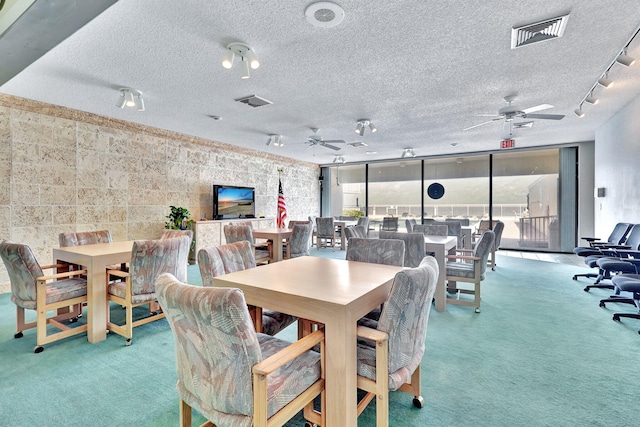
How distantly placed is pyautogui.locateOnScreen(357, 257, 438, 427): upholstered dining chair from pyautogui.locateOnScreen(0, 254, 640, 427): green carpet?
42cm

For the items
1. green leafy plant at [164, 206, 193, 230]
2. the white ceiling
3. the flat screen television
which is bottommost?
green leafy plant at [164, 206, 193, 230]

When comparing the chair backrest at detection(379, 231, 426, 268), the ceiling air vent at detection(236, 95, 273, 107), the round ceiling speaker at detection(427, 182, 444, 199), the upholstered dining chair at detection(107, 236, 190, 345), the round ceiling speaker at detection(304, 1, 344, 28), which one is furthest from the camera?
the round ceiling speaker at detection(427, 182, 444, 199)

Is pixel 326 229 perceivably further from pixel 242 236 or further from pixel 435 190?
pixel 242 236

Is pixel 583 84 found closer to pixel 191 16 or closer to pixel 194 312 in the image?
pixel 191 16

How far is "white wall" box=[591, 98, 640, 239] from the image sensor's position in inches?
164

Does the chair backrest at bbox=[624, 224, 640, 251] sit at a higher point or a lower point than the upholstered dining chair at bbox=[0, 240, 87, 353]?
higher

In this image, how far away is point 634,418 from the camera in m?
1.72

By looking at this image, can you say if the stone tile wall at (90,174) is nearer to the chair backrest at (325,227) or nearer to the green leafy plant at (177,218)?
the green leafy plant at (177,218)

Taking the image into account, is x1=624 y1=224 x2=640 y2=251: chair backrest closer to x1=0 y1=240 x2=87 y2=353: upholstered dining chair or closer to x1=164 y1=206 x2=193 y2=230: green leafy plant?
x1=0 y1=240 x2=87 y2=353: upholstered dining chair

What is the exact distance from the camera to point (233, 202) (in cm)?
731

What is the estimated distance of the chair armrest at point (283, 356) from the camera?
1101 millimetres

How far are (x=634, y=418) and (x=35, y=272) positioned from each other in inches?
173

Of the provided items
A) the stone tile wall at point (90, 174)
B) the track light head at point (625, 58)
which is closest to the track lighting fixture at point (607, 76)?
the track light head at point (625, 58)

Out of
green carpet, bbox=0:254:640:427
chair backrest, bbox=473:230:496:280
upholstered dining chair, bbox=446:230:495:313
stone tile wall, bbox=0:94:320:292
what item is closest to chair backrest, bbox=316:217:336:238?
stone tile wall, bbox=0:94:320:292
